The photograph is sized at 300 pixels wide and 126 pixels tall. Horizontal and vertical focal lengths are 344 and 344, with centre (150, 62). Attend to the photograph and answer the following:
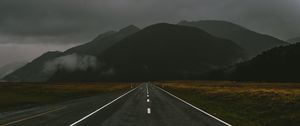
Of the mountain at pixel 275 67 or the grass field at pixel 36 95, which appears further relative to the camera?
the mountain at pixel 275 67

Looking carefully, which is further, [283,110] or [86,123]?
[283,110]

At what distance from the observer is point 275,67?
152 meters

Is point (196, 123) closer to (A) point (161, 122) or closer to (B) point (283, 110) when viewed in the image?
(A) point (161, 122)

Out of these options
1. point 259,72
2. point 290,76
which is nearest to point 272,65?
point 259,72

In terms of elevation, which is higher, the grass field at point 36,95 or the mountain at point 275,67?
the mountain at point 275,67

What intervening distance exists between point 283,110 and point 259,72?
146m

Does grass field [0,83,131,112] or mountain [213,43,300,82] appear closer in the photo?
grass field [0,83,131,112]

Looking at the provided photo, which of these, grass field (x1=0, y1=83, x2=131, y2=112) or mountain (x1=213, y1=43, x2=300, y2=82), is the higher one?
mountain (x1=213, y1=43, x2=300, y2=82)

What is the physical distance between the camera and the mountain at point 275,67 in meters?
139

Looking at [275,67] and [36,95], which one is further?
[275,67]

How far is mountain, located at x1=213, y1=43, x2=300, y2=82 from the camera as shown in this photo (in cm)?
13882

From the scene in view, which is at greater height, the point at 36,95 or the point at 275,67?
the point at 275,67

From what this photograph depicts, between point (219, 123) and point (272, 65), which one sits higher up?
point (272, 65)

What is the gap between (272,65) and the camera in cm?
15638
